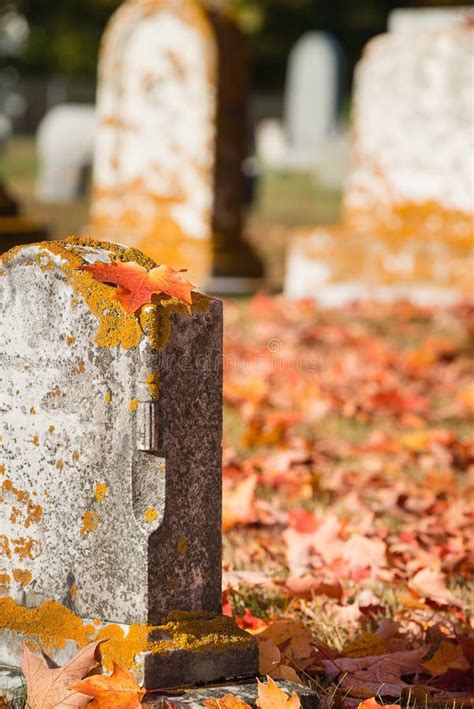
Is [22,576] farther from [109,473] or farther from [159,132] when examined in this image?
[159,132]

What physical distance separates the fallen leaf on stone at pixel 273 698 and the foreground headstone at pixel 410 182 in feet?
21.7

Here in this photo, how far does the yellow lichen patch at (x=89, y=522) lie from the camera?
6.44 feet

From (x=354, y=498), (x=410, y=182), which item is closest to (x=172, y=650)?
(x=354, y=498)

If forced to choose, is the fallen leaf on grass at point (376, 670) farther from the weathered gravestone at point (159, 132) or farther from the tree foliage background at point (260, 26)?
the tree foliage background at point (260, 26)

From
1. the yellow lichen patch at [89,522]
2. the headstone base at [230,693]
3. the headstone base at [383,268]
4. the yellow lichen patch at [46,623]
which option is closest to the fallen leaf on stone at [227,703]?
the headstone base at [230,693]

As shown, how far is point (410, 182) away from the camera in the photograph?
848cm

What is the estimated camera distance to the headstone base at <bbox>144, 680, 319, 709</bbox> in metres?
1.90

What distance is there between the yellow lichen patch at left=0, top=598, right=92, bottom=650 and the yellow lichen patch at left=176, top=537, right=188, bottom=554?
0.22 m

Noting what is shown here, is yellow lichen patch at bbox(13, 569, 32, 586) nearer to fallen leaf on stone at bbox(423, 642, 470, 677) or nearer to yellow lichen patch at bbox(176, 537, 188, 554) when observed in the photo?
yellow lichen patch at bbox(176, 537, 188, 554)

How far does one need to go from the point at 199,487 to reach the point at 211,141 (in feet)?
23.9

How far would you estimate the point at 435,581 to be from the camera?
2812 mm

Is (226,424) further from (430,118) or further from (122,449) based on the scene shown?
(430,118)

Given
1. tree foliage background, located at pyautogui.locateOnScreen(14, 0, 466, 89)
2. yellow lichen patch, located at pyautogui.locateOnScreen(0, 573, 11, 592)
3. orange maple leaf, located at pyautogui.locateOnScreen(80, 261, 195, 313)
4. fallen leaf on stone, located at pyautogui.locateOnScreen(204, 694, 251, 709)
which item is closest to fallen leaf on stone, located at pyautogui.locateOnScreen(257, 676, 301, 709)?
fallen leaf on stone, located at pyautogui.locateOnScreen(204, 694, 251, 709)

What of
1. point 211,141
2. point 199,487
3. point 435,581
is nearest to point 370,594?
point 435,581
